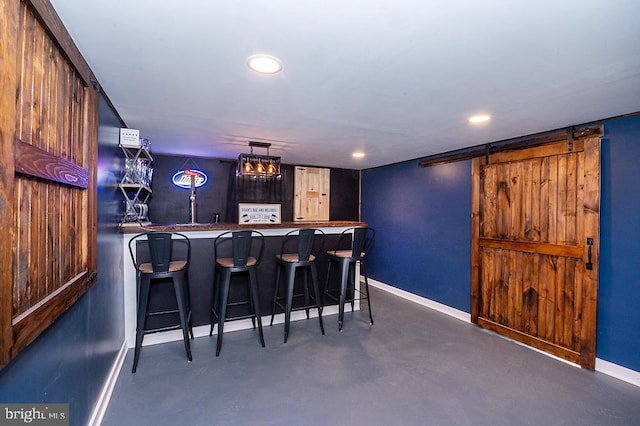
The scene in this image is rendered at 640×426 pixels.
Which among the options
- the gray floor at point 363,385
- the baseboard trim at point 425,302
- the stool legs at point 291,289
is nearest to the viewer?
the gray floor at point 363,385

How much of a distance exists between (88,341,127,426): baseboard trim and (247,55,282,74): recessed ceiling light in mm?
2302

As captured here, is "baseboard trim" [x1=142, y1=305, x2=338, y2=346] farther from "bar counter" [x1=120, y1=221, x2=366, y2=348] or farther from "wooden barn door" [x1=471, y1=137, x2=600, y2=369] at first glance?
"wooden barn door" [x1=471, y1=137, x2=600, y2=369]

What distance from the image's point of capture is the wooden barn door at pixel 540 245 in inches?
103

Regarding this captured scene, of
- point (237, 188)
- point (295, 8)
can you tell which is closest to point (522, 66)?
point (295, 8)

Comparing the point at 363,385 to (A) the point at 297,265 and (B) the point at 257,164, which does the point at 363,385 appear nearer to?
(A) the point at 297,265

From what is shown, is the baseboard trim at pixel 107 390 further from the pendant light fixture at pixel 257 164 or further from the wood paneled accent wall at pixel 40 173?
the pendant light fixture at pixel 257 164

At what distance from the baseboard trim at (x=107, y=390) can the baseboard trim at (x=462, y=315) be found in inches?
147

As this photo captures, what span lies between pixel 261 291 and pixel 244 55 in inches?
102

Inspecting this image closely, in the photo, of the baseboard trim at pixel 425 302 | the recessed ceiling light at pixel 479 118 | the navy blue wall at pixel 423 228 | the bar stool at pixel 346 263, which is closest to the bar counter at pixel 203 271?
the bar stool at pixel 346 263

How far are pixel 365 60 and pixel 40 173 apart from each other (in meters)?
1.54

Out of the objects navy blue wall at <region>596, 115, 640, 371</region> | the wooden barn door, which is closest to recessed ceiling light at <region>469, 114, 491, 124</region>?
the wooden barn door

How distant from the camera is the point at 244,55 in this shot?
1.54 metres

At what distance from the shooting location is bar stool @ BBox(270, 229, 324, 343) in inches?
121

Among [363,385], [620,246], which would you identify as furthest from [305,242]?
[620,246]
